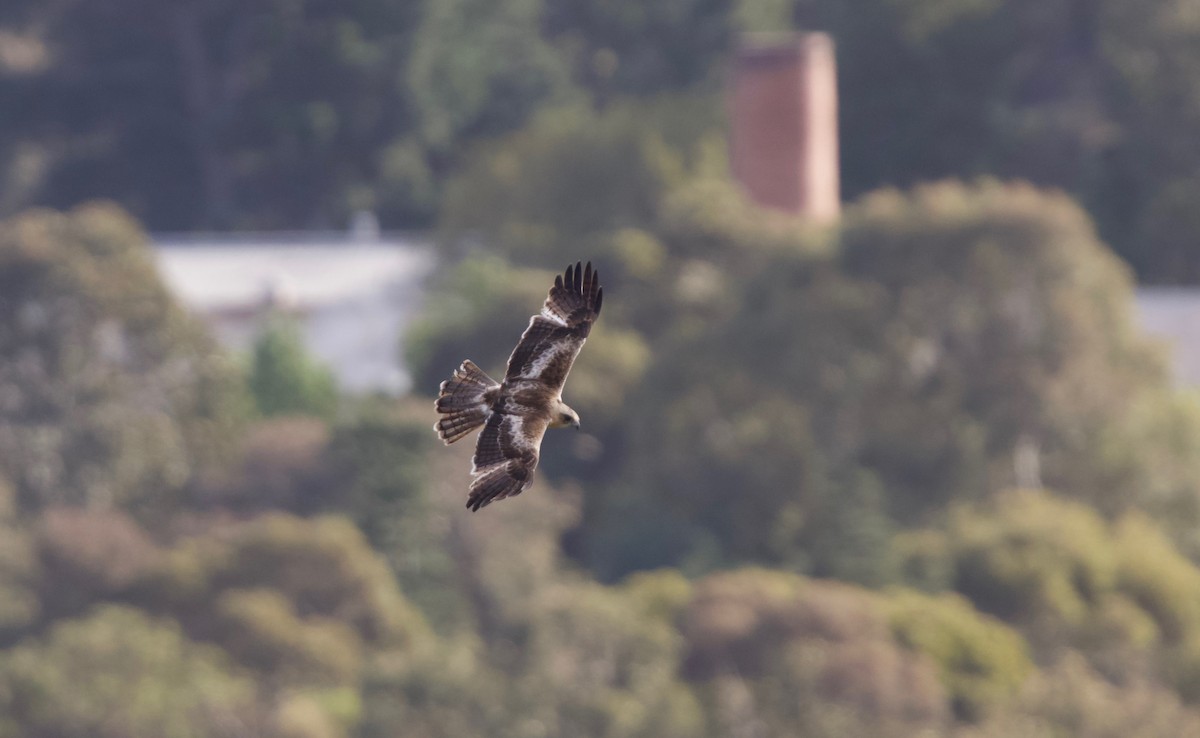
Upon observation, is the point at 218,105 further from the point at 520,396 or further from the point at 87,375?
the point at 520,396

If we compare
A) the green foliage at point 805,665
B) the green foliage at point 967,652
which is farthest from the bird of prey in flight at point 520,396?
the green foliage at point 967,652

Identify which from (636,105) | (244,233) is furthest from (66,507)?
(244,233)

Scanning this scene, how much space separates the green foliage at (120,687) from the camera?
4162cm

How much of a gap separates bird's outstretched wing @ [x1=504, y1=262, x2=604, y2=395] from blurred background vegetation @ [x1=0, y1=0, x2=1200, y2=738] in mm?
22933

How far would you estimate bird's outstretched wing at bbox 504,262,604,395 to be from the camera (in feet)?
54.7

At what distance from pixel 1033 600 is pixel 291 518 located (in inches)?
462

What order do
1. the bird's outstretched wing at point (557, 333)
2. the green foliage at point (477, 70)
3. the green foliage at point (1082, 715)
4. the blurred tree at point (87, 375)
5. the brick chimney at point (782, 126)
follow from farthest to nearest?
the green foliage at point (477, 70) < the brick chimney at point (782, 126) < the blurred tree at point (87, 375) < the green foliage at point (1082, 715) < the bird's outstretched wing at point (557, 333)

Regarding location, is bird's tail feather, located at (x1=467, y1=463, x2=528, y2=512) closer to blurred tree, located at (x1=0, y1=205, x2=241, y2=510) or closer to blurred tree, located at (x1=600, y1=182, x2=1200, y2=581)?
blurred tree, located at (x1=600, y1=182, x2=1200, y2=581)

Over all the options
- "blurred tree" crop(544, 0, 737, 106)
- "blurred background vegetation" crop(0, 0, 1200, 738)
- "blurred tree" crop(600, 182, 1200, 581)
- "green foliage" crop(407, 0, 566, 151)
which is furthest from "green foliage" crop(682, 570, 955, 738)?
"blurred tree" crop(544, 0, 737, 106)

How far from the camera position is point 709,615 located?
42000 millimetres

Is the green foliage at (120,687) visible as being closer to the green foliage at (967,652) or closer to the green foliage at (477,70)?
the green foliage at (967,652)

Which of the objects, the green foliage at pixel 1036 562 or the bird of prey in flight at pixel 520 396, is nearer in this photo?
the bird of prey in flight at pixel 520 396

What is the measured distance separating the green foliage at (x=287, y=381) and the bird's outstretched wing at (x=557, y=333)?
3975 cm

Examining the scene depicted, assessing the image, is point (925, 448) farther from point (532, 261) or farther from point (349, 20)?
point (349, 20)
